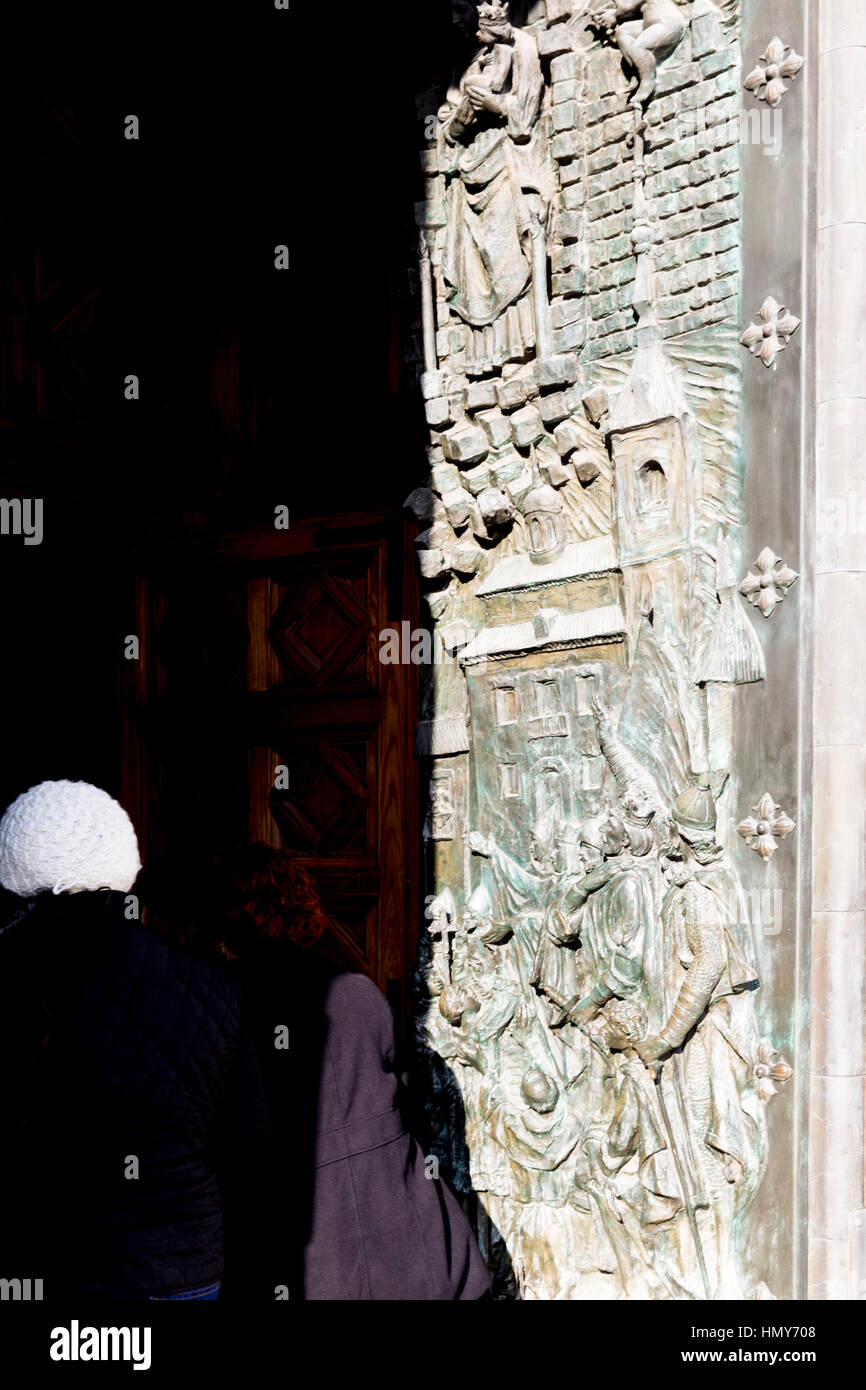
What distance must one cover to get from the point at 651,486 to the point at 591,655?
1.66ft

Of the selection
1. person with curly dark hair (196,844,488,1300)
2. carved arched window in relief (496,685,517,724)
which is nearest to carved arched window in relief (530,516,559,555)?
carved arched window in relief (496,685,517,724)

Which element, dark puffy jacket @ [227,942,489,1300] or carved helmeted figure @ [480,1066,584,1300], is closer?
→ dark puffy jacket @ [227,942,489,1300]

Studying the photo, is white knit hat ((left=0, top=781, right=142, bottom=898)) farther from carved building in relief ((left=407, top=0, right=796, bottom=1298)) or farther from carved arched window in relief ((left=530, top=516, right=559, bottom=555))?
carved arched window in relief ((left=530, top=516, right=559, bottom=555))

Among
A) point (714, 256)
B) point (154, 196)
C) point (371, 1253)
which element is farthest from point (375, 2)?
point (371, 1253)

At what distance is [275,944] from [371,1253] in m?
0.63

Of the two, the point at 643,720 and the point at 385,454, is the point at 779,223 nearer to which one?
the point at 643,720

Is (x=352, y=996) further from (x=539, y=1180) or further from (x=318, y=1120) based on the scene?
(x=539, y=1180)

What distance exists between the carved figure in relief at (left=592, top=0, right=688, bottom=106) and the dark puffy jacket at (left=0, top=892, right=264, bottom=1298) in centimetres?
275

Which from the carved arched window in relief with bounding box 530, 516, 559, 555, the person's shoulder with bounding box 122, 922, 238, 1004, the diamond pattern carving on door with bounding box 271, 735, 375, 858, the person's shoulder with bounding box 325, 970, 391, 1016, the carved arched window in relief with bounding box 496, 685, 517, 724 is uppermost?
the carved arched window in relief with bounding box 530, 516, 559, 555

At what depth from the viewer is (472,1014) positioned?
490 centimetres

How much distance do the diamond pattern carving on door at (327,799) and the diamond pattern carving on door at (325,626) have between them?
25 cm

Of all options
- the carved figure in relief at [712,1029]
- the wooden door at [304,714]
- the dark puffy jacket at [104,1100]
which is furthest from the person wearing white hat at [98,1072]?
the wooden door at [304,714]

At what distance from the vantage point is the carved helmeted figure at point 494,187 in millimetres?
4723

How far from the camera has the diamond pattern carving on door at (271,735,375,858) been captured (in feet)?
18.4
